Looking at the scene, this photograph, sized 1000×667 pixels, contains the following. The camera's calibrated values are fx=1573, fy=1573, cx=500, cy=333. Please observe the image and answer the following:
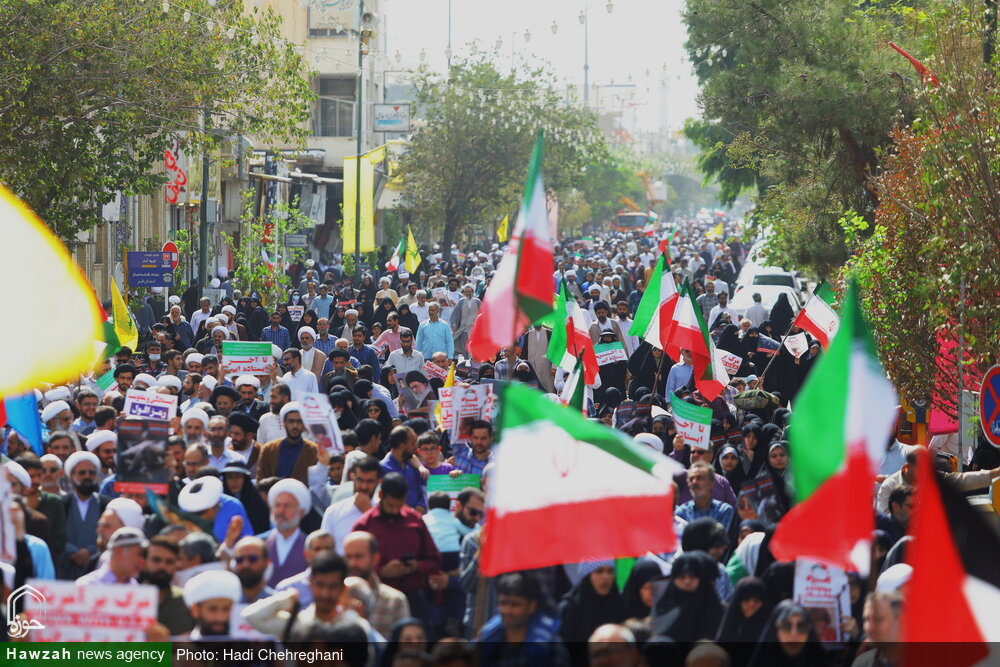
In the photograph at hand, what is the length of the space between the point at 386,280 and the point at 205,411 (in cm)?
1409

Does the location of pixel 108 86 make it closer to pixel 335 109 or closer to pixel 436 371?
pixel 436 371

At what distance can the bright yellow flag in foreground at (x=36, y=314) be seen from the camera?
1065 cm

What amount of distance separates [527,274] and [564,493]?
1455mm

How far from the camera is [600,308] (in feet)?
61.5

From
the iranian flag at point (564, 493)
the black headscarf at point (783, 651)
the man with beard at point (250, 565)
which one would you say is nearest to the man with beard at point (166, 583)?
the man with beard at point (250, 565)

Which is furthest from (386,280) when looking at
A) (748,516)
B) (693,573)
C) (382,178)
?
(382,178)

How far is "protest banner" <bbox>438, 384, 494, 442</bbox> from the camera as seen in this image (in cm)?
1136

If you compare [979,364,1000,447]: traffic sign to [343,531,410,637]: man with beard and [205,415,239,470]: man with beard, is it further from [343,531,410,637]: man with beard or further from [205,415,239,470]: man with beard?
[205,415,239,470]: man with beard

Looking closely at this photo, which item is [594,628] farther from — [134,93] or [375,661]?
[134,93]

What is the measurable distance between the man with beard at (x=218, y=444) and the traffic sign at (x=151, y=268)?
12.2 meters

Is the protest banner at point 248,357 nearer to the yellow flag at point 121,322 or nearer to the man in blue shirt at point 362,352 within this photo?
the man in blue shirt at point 362,352

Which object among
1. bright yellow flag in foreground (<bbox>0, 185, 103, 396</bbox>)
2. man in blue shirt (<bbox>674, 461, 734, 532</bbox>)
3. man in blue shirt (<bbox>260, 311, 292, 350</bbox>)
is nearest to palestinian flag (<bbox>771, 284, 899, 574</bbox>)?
man in blue shirt (<bbox>674, 461, 734, 532</bbox>)

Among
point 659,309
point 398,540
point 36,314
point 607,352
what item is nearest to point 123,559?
point 398,540

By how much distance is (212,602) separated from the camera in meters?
6.29
